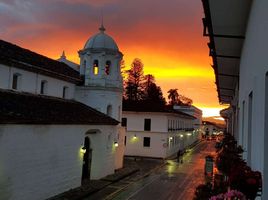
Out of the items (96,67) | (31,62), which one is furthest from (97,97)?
(31,62)

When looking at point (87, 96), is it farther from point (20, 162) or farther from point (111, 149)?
point (20, 162)

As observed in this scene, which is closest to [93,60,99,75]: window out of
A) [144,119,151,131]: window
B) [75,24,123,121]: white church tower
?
[75,24,123,121]: white church tower

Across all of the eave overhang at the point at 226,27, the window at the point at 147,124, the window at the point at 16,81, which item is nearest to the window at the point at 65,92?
the window at the point at 16,81

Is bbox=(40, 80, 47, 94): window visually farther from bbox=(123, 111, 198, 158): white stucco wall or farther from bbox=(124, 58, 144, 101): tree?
bbox=(124, 58, 144, 101): tree

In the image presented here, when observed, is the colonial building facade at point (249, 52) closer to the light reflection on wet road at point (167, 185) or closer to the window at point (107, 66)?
the light reflection on wet road at point (167, 185)

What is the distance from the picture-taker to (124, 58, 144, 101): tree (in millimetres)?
90688

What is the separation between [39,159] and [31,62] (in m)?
8.89

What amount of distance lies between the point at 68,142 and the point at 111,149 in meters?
8.76

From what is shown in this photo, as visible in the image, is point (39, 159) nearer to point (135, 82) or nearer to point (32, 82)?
point (32, 82)

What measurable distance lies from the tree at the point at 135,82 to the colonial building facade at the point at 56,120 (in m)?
51.7

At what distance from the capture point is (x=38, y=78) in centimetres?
2669

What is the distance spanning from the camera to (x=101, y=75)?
3381 cm

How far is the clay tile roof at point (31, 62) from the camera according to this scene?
76.0ft

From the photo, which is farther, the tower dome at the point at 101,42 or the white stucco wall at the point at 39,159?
the tower dome at the point at 101,42
